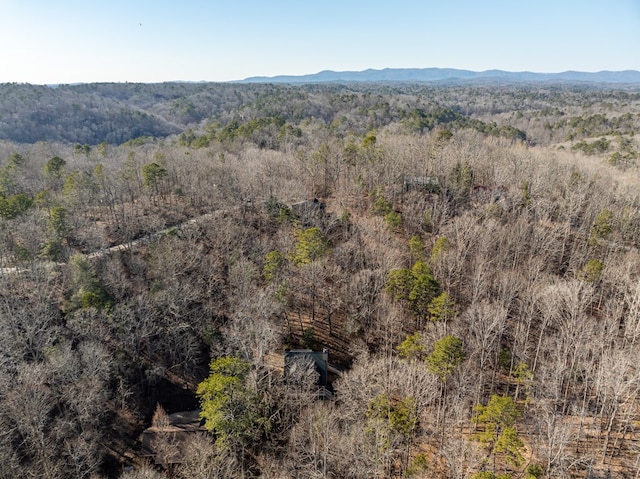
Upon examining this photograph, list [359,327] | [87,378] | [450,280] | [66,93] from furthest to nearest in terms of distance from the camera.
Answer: [66,93] < [450,280] < [359,327] < [87,378]

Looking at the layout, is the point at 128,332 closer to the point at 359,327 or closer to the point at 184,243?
the point at 184,243

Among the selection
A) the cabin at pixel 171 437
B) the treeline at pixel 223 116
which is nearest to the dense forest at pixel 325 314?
the cabin at pixel 171 437

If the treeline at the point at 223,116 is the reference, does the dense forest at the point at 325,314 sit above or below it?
below

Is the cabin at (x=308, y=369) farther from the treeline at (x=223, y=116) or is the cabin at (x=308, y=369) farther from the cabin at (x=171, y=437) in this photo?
the treeline at (x=223, y=116)

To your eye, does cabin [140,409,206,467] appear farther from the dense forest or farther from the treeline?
the treeline

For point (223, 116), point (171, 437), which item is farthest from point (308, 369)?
point (223, 116)

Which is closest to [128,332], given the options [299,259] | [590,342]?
[299,259]

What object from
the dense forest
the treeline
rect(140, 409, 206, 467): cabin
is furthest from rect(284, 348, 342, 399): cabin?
the treeline

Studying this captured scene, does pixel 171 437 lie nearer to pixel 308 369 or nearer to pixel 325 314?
pixel 308 369
